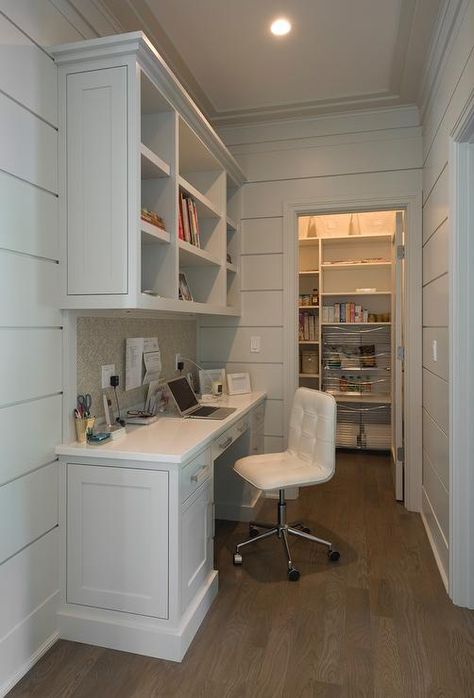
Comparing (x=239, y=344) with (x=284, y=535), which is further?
(x=239, y=344)

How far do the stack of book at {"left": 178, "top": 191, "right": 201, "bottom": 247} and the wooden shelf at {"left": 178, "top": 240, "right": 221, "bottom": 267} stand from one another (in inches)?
2.2

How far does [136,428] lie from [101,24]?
1968mm

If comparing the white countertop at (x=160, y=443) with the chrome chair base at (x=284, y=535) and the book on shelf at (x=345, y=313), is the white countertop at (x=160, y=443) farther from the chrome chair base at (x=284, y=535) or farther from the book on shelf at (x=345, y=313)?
the book on shelf at (x=345, y=313)

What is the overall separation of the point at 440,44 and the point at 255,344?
6.98ft

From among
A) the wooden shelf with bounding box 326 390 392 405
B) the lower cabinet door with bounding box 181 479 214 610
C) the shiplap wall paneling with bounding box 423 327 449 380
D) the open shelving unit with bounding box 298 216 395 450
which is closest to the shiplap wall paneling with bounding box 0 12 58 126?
the lower cabinet door with bounding box 181 479 214 610

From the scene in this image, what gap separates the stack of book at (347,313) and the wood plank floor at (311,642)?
8.07ft

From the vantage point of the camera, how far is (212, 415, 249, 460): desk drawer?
2274mm

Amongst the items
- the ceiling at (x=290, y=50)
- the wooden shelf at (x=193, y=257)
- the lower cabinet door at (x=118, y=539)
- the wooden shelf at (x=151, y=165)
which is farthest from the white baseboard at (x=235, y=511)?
the ceiling at (x=290, y=50)

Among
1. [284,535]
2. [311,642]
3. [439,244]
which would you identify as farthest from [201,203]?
[311,642]

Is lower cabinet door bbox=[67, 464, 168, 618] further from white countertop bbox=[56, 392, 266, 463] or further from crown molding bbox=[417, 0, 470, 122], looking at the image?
crown molding bbox=[417, 0, 470, 122]

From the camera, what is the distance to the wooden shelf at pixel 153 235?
193 cm

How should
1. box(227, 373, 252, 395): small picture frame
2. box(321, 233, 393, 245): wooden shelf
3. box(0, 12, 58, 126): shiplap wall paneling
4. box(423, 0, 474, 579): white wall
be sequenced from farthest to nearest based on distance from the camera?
box(321, 233, 393, 245): wooden shelf → box(227, 373, 252, 395): small picture frame → box(423, 0, 474, 579): white wall → box(0, 12, 58, 126): shiplap wall paneling

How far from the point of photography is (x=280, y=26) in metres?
2.37

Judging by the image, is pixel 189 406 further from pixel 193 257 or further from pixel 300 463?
pixel 193 257
